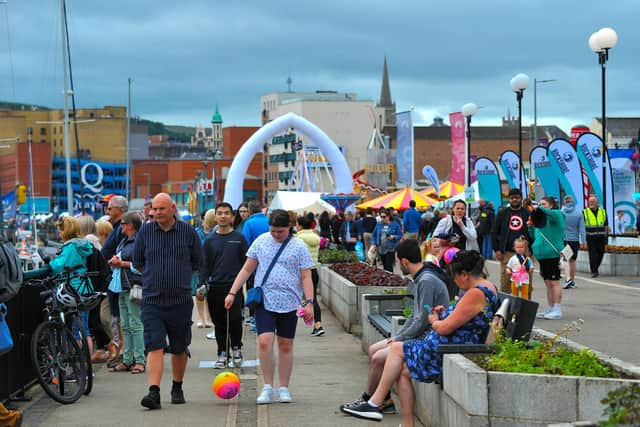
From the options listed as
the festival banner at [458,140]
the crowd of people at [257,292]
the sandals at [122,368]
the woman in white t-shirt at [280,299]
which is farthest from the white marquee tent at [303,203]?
the woman in white t-shirt at [280,299]

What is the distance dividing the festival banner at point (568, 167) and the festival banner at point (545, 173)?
90 centimetres

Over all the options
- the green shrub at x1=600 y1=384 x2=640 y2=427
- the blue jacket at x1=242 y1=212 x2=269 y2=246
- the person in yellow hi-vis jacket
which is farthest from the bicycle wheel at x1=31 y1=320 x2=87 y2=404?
the person in yellow hi-vis jacket

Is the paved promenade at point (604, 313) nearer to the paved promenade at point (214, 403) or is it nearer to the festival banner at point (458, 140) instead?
the paved promenade at point (214, 403)

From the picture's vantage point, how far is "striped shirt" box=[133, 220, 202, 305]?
32.0ft

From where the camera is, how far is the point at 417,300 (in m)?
8.92

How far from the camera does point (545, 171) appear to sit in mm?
33625

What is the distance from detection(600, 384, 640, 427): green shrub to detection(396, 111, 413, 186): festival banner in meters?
40.6

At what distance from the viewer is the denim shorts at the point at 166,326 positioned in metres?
9.68

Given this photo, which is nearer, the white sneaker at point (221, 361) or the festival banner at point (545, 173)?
the white sneaker at point (221, 361)

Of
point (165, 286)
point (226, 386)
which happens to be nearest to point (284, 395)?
point (226, 386)

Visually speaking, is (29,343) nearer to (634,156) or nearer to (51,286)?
(51,286)

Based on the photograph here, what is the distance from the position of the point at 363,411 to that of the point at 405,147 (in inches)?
1495

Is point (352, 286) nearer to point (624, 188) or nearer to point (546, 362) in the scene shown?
point (546, 362)

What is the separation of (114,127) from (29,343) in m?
163
